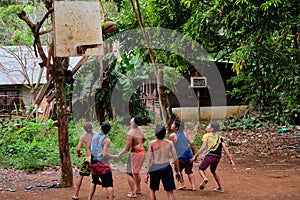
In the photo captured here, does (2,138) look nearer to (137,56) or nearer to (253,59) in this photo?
(137,56)

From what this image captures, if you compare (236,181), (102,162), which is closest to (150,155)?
(102,162)

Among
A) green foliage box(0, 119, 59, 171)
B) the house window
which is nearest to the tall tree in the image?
green foliage box(0, 119, 59, 171)

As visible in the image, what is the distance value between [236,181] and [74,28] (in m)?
4.23

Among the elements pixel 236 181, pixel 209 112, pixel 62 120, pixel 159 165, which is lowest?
pixel 236 181

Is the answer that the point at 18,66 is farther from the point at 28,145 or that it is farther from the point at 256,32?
the point at 256,32

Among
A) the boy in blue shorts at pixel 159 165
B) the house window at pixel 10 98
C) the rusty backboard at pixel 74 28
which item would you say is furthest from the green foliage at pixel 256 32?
the house window at pixel 10 98

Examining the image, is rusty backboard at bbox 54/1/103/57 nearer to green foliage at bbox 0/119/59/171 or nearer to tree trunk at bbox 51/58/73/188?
tree trunk at bbox 51/58/73/188

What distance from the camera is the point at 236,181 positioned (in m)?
8.45

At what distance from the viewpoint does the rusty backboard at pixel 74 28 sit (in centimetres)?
671

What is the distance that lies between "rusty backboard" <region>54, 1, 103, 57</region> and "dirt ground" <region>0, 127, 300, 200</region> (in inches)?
92.7

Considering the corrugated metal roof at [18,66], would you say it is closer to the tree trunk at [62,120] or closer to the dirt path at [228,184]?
the dirt path at [228,184]

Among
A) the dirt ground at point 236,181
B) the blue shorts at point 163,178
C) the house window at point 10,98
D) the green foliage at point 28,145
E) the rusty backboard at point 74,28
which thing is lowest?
the dirt ground at point 236,181

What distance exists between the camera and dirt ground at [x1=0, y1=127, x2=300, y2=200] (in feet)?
23.4

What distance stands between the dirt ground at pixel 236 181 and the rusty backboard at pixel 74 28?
2355mm
